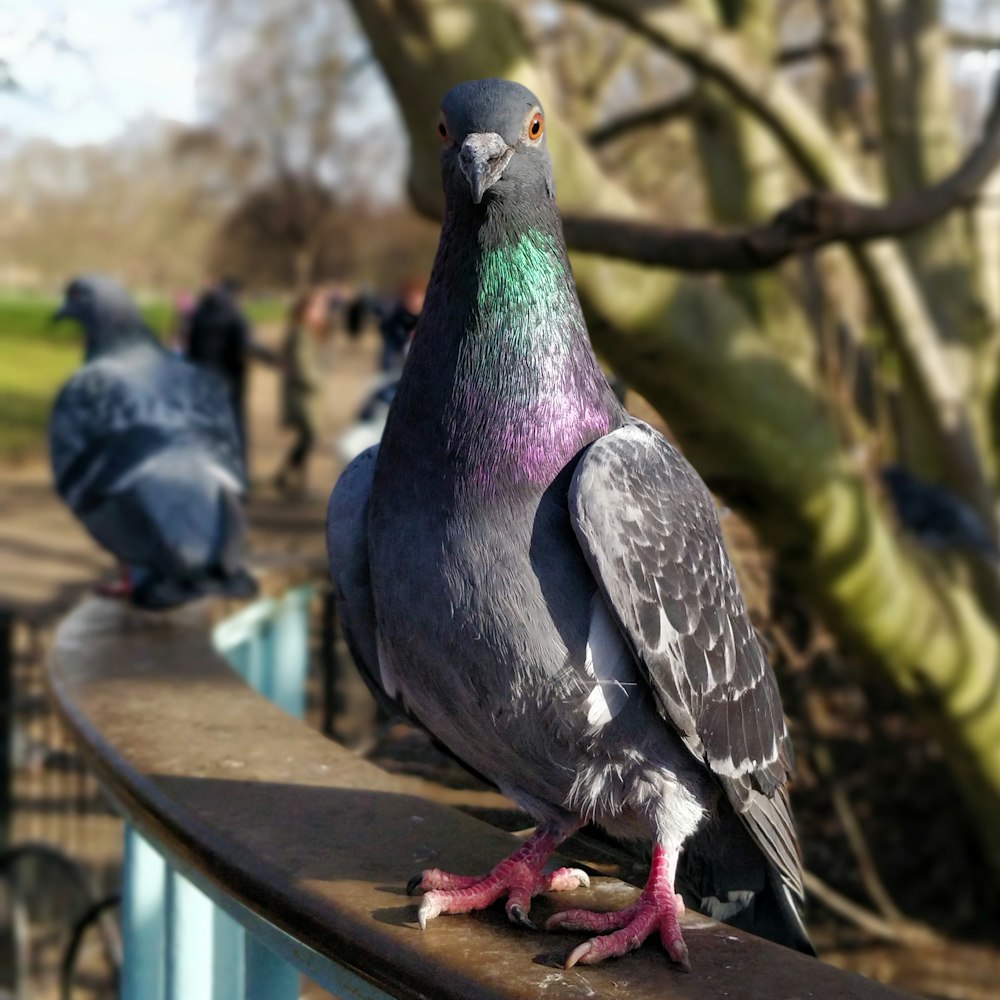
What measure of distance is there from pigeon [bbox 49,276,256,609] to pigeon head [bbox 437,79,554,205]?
7.08 feet

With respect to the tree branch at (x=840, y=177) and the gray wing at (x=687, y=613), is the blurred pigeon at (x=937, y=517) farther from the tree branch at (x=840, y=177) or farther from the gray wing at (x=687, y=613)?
the gray wing at (x=687, y=613)

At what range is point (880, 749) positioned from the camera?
22.7 feet

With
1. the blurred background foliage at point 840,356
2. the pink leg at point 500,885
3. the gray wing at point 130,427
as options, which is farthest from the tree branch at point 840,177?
the pink leg at point 500,885

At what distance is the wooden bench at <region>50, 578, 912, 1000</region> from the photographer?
1.62m

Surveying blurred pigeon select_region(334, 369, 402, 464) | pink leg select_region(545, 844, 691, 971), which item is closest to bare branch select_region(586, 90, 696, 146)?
blurred pigeon select_region(334, 369, 402, 464)

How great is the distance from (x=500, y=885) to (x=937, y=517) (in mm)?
4279

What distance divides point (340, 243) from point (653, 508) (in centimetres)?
3307

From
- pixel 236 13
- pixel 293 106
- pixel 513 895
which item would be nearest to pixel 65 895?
pixel 513 895

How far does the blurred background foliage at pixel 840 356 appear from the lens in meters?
3.90

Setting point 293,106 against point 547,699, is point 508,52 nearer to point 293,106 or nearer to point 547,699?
point 547,699

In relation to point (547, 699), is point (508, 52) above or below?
→ above

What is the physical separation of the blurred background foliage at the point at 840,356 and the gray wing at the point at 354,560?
1.04 metres

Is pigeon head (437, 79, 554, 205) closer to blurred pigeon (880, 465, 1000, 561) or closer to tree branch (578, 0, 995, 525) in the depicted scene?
tree branch (578, 0, 995, 525)

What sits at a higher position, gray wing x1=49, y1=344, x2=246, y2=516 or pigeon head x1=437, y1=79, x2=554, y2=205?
pigeon head x1=437, y1=79, x2=554, y2=205
